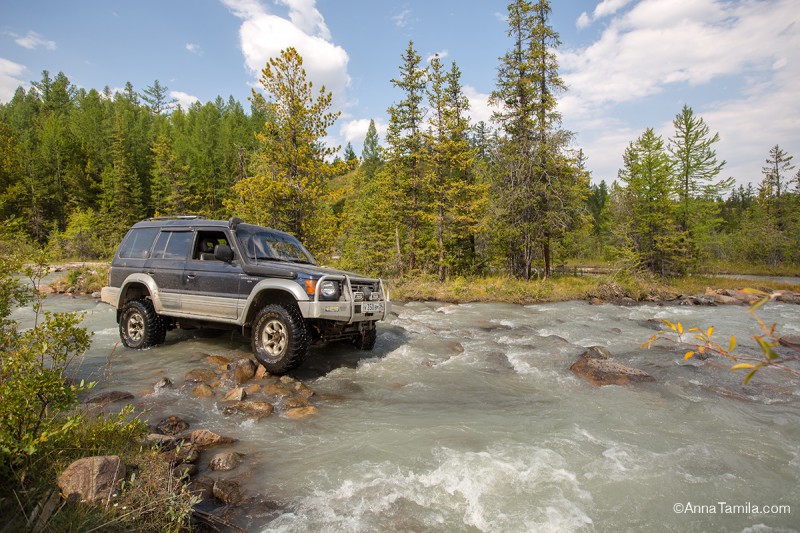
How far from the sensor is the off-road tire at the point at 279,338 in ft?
21.5

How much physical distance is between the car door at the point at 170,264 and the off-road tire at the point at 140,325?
0.54 metres

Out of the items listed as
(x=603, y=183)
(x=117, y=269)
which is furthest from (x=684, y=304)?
(x=603, y=183)

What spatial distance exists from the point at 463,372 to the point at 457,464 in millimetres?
3496

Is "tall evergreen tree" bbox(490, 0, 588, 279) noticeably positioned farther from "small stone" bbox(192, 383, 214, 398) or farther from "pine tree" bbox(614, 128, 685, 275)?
"small stone" bbox(192, 383, 214, 398)

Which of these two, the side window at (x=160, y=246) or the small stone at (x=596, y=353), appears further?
the small stone at (x=596, y=353)

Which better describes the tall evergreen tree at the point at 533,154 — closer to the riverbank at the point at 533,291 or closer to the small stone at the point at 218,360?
the riverbank at the point at 533,291

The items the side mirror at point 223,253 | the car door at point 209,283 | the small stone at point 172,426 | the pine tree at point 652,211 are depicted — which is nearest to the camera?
the small stone at point 172,426

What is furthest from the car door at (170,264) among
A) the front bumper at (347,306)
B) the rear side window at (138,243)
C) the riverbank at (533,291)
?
the riverbank at (533,291)

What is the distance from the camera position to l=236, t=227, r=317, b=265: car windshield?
24.4ft

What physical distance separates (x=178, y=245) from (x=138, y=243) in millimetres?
1352

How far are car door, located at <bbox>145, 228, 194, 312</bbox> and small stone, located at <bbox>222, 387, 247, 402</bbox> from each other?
2.69 meters

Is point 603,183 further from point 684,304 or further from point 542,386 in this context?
point 542,386

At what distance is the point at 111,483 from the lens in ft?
10.1

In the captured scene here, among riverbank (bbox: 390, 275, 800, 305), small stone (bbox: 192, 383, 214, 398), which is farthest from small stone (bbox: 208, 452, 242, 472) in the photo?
riverbank (bbox: 390, 275, 800, 305)
